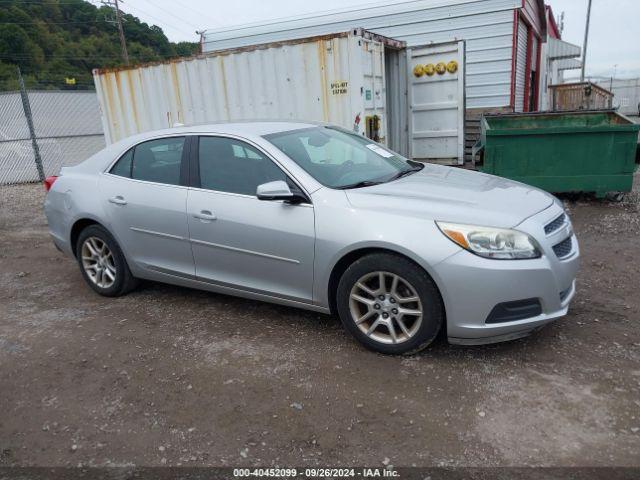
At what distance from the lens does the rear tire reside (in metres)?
4.68

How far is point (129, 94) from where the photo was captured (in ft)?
32.1

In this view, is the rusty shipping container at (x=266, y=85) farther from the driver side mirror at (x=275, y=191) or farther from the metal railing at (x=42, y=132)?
the driver side mirror at (x=275, y=191)

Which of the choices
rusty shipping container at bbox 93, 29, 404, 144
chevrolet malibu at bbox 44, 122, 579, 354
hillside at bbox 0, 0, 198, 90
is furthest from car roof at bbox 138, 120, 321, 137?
hillside at bbox 0, 0, 198, 90

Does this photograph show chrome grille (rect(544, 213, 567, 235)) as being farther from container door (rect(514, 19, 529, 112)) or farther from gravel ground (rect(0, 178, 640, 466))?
container door (rect(514, 19, 529, 112))

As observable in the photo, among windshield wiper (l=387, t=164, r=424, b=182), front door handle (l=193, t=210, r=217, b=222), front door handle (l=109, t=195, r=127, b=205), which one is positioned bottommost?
front door handle (l=193, t=210, r=217, b=222)

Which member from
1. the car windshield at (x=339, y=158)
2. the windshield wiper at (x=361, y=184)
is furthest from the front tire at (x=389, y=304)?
the car windshield at (x=339, y=158)

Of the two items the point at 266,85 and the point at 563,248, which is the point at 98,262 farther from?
the point at 266,85

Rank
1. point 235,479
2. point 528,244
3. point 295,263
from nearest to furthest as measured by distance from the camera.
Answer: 1. point 235,479
2. point 528,244
3. point 295,263

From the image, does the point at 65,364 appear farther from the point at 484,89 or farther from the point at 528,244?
the point at 484,89

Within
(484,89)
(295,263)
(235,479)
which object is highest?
(484,89)

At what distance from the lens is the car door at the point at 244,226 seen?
142 inches

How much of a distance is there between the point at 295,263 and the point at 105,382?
1.46 metres

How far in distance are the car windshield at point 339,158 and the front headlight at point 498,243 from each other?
0.91 m

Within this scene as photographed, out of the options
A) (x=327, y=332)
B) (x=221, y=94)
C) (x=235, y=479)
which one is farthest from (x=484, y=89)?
(x=235, y=479)
